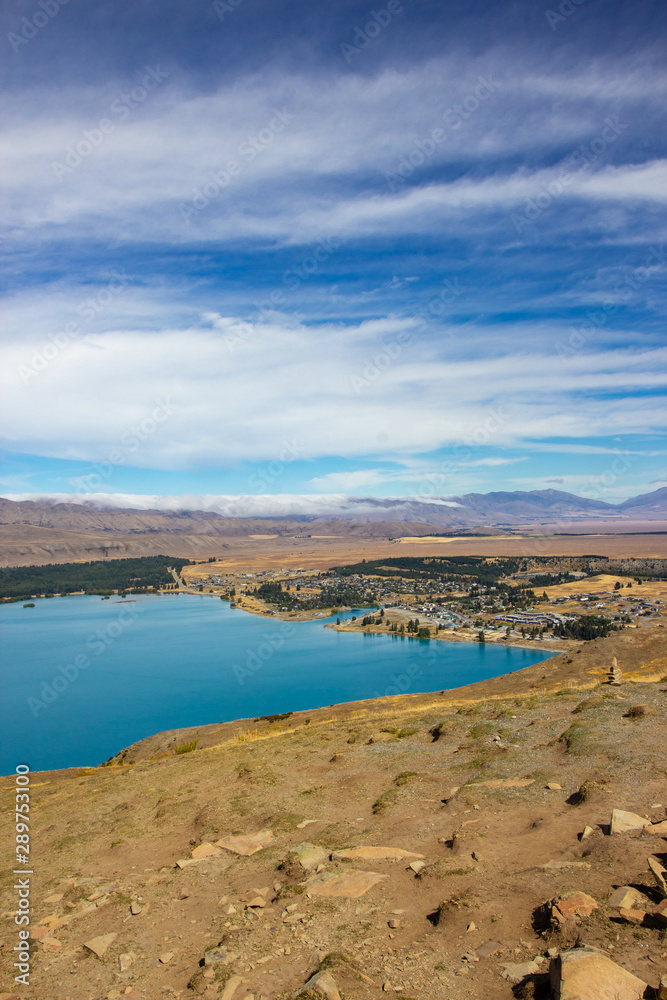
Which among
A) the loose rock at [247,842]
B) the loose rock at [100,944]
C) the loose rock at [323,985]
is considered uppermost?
the loose rock at [323,985]

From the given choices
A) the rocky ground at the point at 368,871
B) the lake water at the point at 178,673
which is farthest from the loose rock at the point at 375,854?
the lake water at the point at 178,673

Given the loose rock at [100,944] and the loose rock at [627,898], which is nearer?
the loose rock at [627,898]

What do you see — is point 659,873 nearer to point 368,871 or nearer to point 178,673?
point 368,871

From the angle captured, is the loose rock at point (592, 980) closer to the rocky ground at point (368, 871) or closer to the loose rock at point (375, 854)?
the rocky ground at point (368, 871)

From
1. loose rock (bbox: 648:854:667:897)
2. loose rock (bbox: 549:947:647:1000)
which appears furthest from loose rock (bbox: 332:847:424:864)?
loose rock (bbox: 549:947:647:1000)

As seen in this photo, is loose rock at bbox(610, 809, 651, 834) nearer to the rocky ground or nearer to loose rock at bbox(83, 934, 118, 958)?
the rocky ground

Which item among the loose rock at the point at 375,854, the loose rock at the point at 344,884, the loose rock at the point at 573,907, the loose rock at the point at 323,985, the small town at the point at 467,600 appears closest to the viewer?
the loose rock at the point at 323,985

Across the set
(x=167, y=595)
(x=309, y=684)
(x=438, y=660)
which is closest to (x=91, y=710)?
(x=309, y=684)
